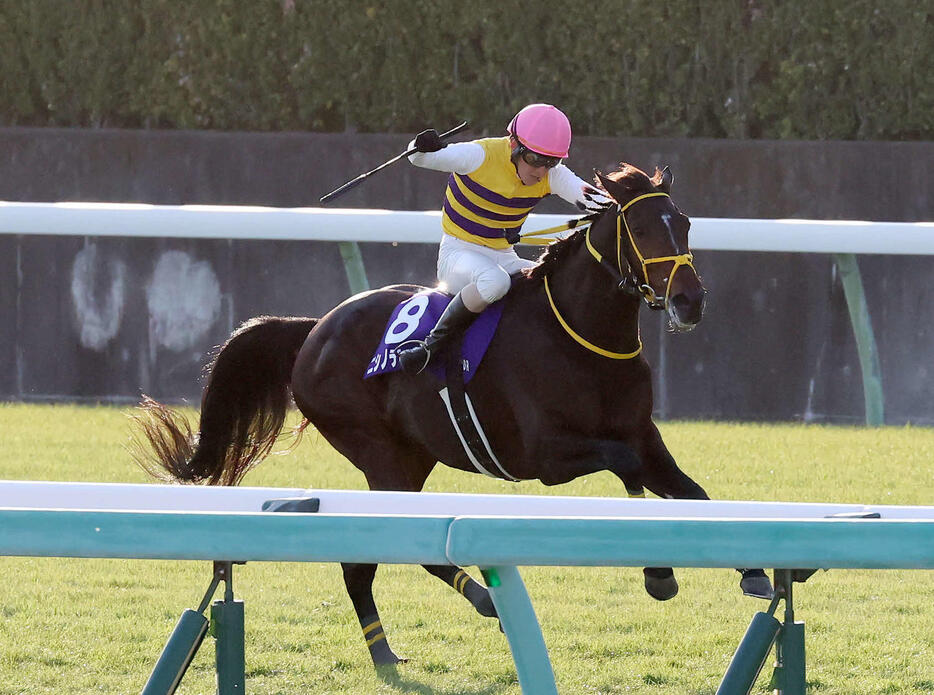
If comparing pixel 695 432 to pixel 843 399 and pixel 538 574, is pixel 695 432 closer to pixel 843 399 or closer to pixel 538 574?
pixel 843 399

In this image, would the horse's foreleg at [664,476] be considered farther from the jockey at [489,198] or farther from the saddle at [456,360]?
the jockey at [489,198]

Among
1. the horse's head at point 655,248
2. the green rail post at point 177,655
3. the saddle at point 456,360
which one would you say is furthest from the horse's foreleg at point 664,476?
the green rail post at point 177,655

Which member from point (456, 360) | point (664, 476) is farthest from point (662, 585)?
point (456, 360)

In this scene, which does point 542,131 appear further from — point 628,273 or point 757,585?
point 757,585

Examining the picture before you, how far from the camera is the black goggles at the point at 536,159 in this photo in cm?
514

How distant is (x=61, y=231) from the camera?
8.56m

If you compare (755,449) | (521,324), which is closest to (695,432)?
(755,449)

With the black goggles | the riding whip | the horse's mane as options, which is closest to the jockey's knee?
the horse's mane

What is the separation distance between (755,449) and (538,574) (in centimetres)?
265

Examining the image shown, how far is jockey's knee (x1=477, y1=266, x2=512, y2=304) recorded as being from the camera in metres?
5.07

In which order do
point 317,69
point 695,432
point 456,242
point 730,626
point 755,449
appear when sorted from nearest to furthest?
point 730,626 → point 456,242 → point 755,449 → point 695,432 → point 317,69

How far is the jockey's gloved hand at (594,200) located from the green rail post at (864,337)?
366cm

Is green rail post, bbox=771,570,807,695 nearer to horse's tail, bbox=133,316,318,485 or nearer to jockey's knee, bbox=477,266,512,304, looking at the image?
jockey's knee, bbox=477,266,512,304

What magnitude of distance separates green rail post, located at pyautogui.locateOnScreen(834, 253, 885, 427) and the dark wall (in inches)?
18.3
